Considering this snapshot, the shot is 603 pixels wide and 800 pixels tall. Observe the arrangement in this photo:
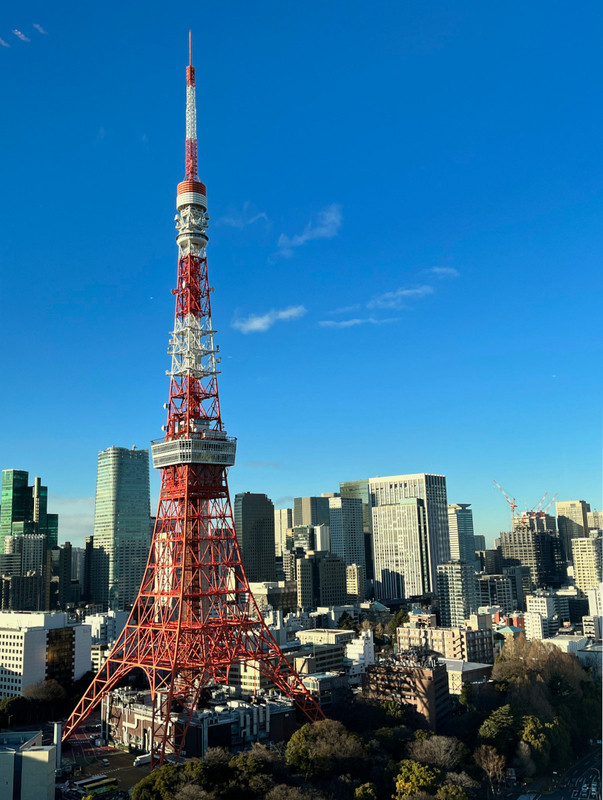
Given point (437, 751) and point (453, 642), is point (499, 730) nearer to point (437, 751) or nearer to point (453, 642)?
point (437, 751)

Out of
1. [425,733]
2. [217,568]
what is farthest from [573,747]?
[217,568]

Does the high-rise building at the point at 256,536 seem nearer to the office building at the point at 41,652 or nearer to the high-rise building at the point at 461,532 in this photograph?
the high-rise building at the point at 461,532

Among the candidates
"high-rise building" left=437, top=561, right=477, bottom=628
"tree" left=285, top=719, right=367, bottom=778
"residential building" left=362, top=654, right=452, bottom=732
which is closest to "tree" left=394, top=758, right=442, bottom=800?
"tree" left=285, top=719, right=367, bottom=778

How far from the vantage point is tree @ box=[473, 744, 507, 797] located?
32781 mm

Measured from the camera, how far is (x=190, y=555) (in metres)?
35.2

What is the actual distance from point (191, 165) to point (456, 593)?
61.0 metres

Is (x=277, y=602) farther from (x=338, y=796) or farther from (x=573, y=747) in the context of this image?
(x=338, y=796)

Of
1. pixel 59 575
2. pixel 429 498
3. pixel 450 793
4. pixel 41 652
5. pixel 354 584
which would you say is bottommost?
pixel 450 793

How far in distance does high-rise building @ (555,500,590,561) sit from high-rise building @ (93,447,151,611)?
7094 cm

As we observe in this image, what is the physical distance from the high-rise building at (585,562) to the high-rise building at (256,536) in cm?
4784

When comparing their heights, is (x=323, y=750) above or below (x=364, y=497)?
below

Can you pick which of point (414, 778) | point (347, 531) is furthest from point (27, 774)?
point (347, 531)

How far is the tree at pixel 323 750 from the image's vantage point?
29.4 metres

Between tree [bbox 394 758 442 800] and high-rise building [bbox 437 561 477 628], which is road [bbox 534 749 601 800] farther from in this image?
high-rise building [bbox 437 561 477 628]
